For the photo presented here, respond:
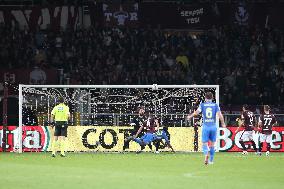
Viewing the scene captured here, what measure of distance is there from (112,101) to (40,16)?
855cm

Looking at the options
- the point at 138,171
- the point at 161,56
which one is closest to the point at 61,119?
the point at 138,171

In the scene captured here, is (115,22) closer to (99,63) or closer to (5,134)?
(99,63)

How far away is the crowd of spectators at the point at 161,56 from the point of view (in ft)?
111

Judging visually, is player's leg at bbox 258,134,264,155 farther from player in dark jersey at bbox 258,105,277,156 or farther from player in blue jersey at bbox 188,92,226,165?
player in blue jersey at bbox 188,92,226,165

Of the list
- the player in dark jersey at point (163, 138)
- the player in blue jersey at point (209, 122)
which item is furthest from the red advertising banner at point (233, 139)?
the player in blue jersey at point (209, 122)

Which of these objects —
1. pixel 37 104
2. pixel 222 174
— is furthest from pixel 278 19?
pixel 222 174

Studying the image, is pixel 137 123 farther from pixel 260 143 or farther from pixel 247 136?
pixel 260 143

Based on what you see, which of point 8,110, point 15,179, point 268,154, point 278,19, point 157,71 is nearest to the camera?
point 15,179

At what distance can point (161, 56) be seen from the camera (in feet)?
117

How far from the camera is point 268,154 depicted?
2716cm

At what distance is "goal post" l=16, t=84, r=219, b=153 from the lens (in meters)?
28.3

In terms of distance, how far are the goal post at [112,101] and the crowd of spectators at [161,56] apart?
178 inches

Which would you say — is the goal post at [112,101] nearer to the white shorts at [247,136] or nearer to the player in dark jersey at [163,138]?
the player in dark jersey at [163,138]

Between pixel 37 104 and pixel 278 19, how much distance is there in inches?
539
